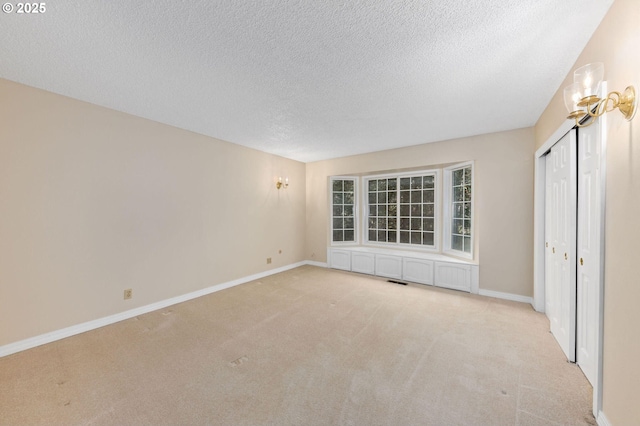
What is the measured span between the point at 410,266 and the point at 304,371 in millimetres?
3158

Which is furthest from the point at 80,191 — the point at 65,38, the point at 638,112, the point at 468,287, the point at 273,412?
the point at 468,287

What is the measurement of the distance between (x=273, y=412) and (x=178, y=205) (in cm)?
309

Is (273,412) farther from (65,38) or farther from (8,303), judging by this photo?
(65,38)

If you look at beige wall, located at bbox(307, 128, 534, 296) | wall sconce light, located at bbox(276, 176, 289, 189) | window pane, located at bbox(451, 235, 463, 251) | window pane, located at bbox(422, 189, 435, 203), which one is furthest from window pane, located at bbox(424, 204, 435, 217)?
wall sconce light, located at bbox(276, 176, 289, 189)

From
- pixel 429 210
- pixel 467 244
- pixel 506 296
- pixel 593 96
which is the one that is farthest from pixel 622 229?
pixel 429 210

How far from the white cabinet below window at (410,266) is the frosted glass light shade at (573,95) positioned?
2996mm

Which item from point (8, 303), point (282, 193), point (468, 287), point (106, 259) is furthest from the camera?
point (282, 193)

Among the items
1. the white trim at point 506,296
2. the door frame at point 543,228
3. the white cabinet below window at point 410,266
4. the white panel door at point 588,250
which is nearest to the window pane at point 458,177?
the door frame at point 543,228

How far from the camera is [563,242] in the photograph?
240cm

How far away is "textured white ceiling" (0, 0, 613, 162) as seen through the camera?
1516mm

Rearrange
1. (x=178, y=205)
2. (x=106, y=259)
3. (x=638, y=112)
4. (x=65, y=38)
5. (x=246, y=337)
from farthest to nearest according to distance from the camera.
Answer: (x=178, y=205), (x=106, y=259), (x=246, y=337), (x=65, y=38), (x=638, y=112)

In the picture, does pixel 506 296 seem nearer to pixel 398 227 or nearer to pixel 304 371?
pixel 398 227

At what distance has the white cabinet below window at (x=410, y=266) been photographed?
13.1 feet

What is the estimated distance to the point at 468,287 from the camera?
3943 mm
